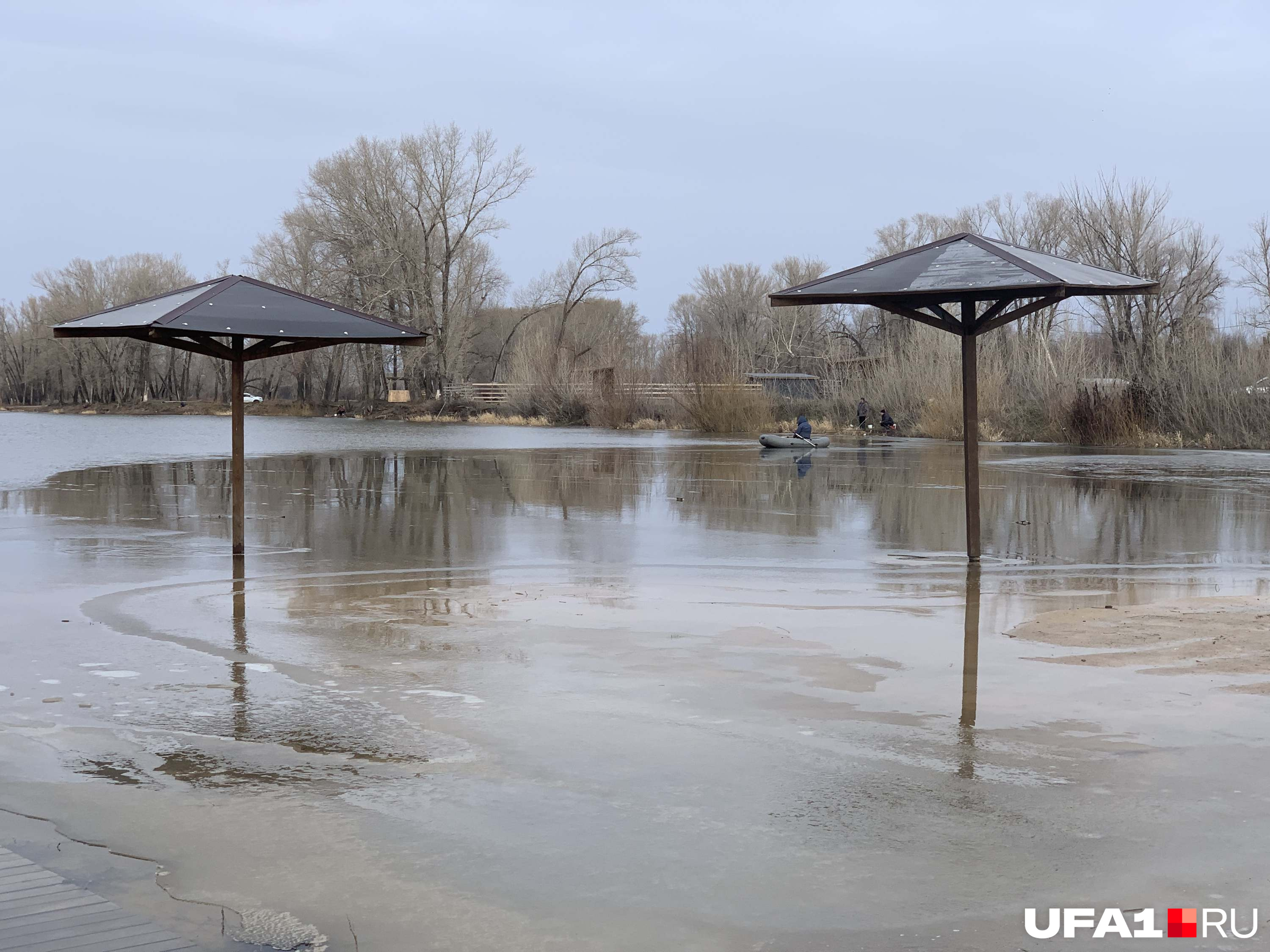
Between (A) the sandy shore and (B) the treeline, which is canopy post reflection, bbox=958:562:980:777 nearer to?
(A) the sandy shore

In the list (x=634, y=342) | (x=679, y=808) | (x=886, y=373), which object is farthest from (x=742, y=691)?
(x=634, y=342)

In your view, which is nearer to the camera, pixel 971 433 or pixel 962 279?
pixel 962 279

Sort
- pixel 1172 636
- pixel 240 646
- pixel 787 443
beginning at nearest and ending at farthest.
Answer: pixel 240 646 → pixel 1172 636 → pixel 787 443

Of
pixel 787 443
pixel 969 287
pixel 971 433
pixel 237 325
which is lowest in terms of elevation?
pixel 787 443

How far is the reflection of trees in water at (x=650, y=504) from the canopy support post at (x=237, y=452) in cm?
73

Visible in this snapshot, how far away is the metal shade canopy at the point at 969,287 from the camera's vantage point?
10.2 meters

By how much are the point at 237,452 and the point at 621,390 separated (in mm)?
45607

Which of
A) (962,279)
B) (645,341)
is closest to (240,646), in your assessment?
(962,279)

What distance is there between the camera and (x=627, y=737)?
5.34 meters

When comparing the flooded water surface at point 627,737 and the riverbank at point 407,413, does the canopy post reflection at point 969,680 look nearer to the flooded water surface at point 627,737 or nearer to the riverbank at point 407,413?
the flooded water surface at point 627,737

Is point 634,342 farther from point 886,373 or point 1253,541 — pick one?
point 1253,541

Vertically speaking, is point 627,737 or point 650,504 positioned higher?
point 650,504

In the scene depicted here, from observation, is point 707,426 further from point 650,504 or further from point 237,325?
point 237,325

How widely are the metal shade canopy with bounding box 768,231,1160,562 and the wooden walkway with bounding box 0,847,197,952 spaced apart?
7.36 m
